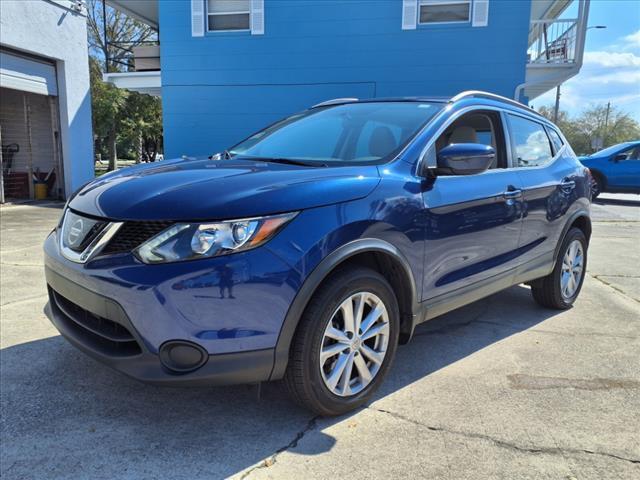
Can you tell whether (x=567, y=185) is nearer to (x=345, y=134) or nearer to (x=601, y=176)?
(x=345, y=134)

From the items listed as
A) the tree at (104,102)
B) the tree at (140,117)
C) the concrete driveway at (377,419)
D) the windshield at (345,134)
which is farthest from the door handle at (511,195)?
the tree at (140,117)

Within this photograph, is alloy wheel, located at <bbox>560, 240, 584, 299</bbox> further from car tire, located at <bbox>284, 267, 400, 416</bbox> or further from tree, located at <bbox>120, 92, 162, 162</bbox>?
tree, located at <bbox>120, 92, 162, 162</bbox>

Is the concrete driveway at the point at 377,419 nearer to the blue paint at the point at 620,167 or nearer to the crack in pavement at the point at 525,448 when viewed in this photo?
the crack in pavement at the point at 525,448

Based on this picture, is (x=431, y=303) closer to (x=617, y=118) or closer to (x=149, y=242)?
(x=149, y=242)

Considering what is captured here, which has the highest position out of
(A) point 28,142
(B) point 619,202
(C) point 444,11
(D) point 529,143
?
(C) point 444,11

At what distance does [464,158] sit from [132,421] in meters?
2.30

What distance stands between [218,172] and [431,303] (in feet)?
4.84

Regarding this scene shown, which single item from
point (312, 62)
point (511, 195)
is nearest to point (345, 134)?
point (511, 195)

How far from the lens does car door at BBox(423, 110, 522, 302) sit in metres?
3.11

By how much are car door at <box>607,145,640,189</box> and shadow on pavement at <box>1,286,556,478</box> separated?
14.0m

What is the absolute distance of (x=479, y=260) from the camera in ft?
11.5

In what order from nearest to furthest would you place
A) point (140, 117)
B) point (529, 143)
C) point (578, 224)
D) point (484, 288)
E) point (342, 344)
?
1. point (342, 344)
2. point (484, 288)
3. point (529, 143)
4. point (578, 224)
5. point (140, 117)

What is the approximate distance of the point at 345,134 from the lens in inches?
139

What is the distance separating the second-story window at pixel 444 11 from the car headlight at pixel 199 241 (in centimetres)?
1085
